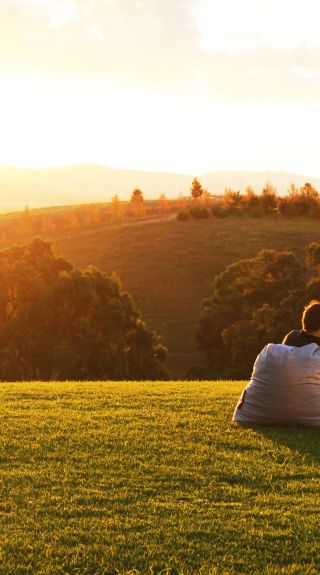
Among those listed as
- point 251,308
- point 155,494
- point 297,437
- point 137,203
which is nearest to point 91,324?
point 251,308

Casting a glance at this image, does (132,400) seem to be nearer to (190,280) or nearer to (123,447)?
(123,447)

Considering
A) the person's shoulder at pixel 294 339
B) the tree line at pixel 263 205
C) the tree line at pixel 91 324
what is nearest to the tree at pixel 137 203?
the tree line at pixel 263 205

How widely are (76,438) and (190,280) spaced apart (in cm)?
5588

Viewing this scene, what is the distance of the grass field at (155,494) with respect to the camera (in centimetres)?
529

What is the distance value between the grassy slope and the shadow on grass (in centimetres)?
4174

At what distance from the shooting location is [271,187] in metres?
82.2

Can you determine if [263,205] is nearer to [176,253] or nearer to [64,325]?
[176,253]

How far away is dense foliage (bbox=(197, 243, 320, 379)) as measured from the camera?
125 ft

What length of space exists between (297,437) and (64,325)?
2666 centimetres

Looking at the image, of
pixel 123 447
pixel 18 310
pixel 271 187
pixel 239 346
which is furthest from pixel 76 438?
pixel 271 187

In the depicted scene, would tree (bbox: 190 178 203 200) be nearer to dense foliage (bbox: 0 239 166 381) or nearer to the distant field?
the distant field

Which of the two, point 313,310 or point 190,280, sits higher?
point 313,310

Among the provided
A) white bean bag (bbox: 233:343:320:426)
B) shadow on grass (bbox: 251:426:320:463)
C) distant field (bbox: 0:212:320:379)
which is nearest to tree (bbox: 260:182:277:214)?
distant field (bbox: 0:212:320:379)

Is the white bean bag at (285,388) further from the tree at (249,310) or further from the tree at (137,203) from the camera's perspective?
the tree at (137,203)
